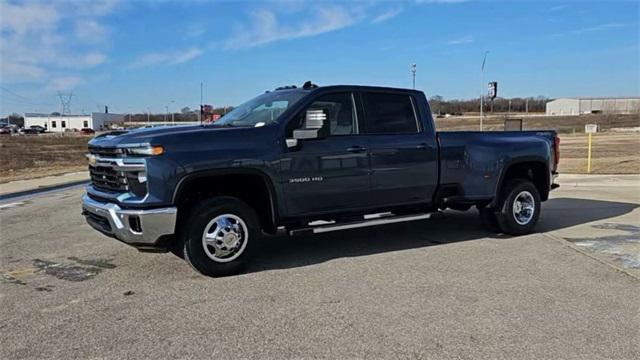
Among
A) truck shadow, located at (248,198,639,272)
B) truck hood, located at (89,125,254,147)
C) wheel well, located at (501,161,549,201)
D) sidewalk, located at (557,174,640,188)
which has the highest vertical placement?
truck hood, located at (89,125,254,147)

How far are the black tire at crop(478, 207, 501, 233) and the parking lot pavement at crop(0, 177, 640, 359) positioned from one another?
138 mm

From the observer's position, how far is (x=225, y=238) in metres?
5.74

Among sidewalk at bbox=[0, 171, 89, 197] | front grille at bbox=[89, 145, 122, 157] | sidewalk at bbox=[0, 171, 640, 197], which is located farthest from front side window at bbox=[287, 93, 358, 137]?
sidewalk at bbox=[0, 171, 89, 197]

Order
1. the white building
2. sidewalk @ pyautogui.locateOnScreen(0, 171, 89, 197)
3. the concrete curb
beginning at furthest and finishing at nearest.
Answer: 1. the white building
2. sidewalk @ pyautogui.locateOnScreen(0, 171, 89, 197)
3. the concrete curb

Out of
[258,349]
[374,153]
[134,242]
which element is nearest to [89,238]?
[134,242]

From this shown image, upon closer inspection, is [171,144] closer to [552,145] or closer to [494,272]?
[494,272]

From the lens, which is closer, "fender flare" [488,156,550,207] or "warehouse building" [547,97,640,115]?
"fender flare" [488,156,550,207]

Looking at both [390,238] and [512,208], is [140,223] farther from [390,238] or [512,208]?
[512,208]

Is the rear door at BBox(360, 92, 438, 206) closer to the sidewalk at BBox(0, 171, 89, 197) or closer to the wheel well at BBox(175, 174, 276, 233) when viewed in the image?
the wheel well at BBox(175, 174, 276, 233)

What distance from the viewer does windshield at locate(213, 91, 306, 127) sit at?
6.31 m

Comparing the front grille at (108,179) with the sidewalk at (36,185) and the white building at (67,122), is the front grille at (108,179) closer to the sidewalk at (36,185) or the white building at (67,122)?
the sidewalk at (36,185)

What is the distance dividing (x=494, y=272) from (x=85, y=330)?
155 inches

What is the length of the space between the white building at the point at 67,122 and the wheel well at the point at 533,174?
16169cm

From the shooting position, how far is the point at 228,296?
5.14 metres
